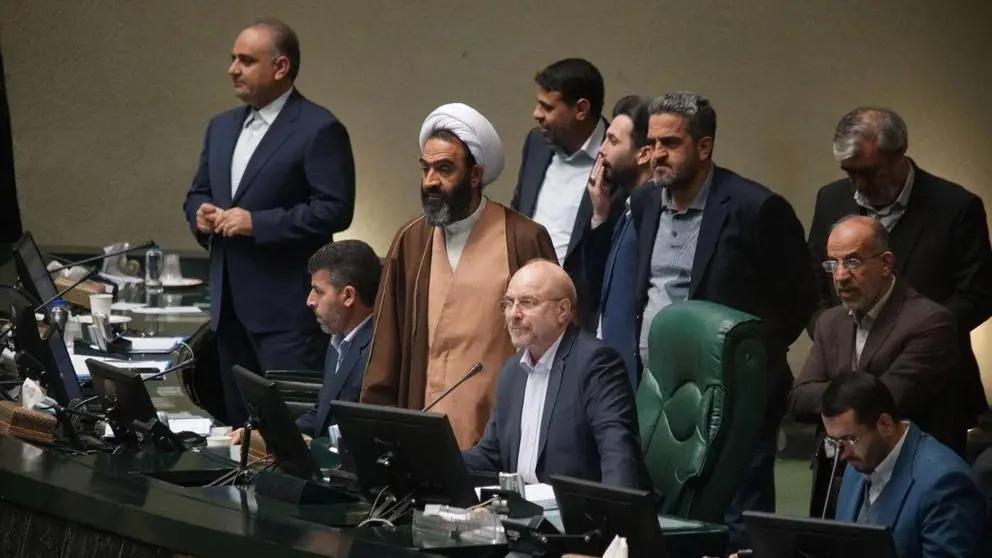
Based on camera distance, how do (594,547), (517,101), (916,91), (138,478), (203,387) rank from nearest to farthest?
(594,547) → (138,478) → (203,387) → (916,91) → (517,101)

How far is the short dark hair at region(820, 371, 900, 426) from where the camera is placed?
3.33 metres

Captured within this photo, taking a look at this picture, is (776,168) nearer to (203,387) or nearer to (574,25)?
(574,25)

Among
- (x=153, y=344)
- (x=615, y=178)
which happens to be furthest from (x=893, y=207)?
(x=153, y=344)

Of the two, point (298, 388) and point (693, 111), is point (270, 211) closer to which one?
point (298, 388)

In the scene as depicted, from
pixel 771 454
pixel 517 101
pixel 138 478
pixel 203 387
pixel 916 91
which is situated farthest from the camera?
pixel 517 101

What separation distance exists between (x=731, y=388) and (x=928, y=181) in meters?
1.09

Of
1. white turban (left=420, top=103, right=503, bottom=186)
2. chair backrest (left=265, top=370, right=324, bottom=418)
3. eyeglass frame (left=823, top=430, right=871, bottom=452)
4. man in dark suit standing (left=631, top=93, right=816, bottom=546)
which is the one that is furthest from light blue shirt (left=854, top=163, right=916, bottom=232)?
chair backrest (left=265, top=370, right=324, bottom=418)

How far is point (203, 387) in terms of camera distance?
19.5 feet

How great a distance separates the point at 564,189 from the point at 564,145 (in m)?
0.14

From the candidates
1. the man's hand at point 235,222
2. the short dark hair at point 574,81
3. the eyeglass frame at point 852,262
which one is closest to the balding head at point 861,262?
the eyeglass frame at point 852,262

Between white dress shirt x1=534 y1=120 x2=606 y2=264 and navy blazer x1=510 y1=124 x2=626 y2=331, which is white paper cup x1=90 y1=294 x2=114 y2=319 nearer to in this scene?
white dress shirt x1=534 y1=120 x2=606 y2=264

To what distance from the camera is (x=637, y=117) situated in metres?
5.22

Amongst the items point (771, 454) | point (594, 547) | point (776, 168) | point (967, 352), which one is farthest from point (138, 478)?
point (776, 168)

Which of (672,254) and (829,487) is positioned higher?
(672,254)
